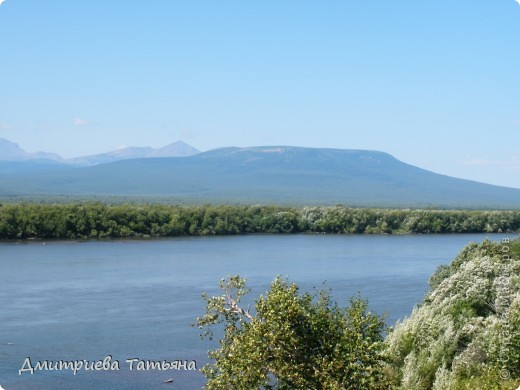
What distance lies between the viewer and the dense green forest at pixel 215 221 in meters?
33.2

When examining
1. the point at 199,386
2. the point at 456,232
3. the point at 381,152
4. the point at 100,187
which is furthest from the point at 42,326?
the point at 381,152

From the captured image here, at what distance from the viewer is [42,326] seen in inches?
603

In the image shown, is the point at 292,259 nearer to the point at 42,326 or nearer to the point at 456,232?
the point at 42,326

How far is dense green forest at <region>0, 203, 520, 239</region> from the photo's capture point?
33.2 metres

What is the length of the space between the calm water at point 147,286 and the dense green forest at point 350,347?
3.88 metres

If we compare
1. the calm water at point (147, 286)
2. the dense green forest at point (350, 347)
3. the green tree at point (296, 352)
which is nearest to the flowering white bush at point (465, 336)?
the dense green forest at point (350, 347)

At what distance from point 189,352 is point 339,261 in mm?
12997

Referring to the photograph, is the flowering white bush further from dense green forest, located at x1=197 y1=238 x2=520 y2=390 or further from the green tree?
the green tree

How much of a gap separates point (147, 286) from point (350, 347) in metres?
13.5

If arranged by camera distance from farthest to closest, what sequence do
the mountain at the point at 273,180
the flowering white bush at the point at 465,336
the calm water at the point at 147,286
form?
the mountain at the point at 273,180 < the calm water at the point at 147,286 < the flowering white bush at the point at 465,336

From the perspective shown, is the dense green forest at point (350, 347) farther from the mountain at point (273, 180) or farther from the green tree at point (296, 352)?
the mountain at point (273, 180)

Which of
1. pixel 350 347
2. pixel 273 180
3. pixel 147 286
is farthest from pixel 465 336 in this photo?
pixel 273 180

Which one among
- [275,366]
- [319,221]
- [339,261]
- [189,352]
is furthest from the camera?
[319,221]

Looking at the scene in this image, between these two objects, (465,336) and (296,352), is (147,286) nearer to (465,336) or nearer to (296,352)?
(465,336)
